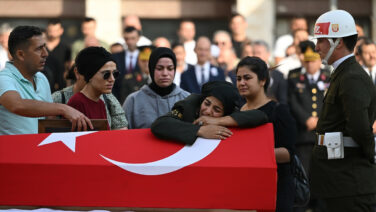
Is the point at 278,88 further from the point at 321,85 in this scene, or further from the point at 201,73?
the point at 201,73

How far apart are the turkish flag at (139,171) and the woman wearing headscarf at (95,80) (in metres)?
0.82

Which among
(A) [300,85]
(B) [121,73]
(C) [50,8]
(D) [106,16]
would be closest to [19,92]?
(B) [121,73]

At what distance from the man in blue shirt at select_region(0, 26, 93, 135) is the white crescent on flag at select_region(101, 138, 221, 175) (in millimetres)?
557

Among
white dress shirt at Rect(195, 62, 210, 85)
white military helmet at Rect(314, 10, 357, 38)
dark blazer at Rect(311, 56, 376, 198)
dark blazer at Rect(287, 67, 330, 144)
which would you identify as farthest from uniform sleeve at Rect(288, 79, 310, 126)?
white military helmet at Rect(314, 10, 357, 38)

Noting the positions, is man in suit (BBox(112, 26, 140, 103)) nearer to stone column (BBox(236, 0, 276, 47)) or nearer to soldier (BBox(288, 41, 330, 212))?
soldier (BBox(288, 41, 330, 212))

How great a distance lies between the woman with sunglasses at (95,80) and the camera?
579 cm

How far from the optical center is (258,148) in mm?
4734

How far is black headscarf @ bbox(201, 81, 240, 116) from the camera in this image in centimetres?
512

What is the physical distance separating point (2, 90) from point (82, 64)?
30.6 inches

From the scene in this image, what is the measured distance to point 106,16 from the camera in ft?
52.7

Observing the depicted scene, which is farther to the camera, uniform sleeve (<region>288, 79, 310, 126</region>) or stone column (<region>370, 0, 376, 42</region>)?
stone column (<region>370, 0, 376, 42</region>)

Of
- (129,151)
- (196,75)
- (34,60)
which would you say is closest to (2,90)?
(34,60)

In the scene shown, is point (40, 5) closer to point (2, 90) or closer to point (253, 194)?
point (2, 90)

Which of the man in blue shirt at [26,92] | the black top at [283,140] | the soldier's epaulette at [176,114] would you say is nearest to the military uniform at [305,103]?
the black top at [283,140]
